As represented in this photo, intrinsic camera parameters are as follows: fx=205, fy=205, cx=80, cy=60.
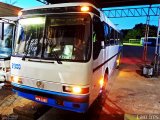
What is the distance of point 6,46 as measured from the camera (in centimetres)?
802

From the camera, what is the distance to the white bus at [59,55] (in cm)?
445

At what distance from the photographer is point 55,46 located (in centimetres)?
477

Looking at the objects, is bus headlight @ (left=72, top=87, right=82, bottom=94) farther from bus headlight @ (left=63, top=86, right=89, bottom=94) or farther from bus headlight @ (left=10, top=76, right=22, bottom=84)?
bus headlight @ (left=10, top=76, right=22, bottom=84)

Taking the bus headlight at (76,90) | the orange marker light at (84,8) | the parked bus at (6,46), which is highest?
the orange marker light at (84,8)

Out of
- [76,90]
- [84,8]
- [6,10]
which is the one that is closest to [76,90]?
[76,90]

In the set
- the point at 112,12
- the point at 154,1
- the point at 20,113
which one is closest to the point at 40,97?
the point at 20,113

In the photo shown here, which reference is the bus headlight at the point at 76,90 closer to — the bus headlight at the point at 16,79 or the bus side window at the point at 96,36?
the bus side window at the point at 96,36

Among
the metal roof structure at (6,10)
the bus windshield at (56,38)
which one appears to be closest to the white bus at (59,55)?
the bus windshield at (56,38)

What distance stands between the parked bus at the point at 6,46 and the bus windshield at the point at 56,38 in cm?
264

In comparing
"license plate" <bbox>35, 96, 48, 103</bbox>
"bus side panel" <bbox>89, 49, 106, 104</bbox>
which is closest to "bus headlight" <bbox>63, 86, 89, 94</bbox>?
"bus side panel" <bbox>89, 49, 106, 104</bbox>

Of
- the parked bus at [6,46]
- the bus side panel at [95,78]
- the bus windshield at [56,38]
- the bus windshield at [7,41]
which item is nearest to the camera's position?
the bus windshield at [56,38]

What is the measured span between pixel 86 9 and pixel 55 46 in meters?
1.10

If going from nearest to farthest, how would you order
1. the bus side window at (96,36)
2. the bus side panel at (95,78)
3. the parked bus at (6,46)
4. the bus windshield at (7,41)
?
the bus side window at (96,36)
the bus side panel at (95,78)
the parked bus at (6,46)
the bus windshield at (7,41)

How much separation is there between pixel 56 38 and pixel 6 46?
3.92 m
